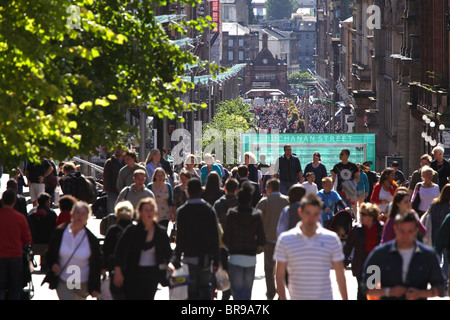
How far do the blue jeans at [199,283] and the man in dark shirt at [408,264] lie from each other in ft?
9.00

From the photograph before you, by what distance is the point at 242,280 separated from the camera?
11766 mm

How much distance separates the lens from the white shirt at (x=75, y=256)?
10.7 meters

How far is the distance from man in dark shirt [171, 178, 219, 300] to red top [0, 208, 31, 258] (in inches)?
65.7

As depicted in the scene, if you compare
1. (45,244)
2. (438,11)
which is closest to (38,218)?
(45,244)

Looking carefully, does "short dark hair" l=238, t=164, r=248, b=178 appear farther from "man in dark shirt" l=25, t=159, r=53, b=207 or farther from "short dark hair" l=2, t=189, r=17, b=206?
"man in dark shirt" l=25, t=159, r=53, b=207

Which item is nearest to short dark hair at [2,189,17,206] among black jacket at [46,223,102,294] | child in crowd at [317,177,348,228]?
black jacket at [46,223,102,294]

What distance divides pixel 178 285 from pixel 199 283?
0.29 meters

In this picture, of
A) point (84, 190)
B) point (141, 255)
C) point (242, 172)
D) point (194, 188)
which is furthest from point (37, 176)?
point (141, 255)

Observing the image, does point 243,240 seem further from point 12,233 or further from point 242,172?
point 242,172

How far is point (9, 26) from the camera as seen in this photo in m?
12.2

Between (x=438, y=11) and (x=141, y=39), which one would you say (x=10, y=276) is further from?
(x=438, y=11)

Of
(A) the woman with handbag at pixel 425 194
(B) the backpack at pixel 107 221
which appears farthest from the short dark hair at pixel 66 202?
(A) the woman with handbag at pixel 425 194

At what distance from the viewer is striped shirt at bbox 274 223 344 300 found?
8984mm

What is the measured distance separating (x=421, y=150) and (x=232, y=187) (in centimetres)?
3185
